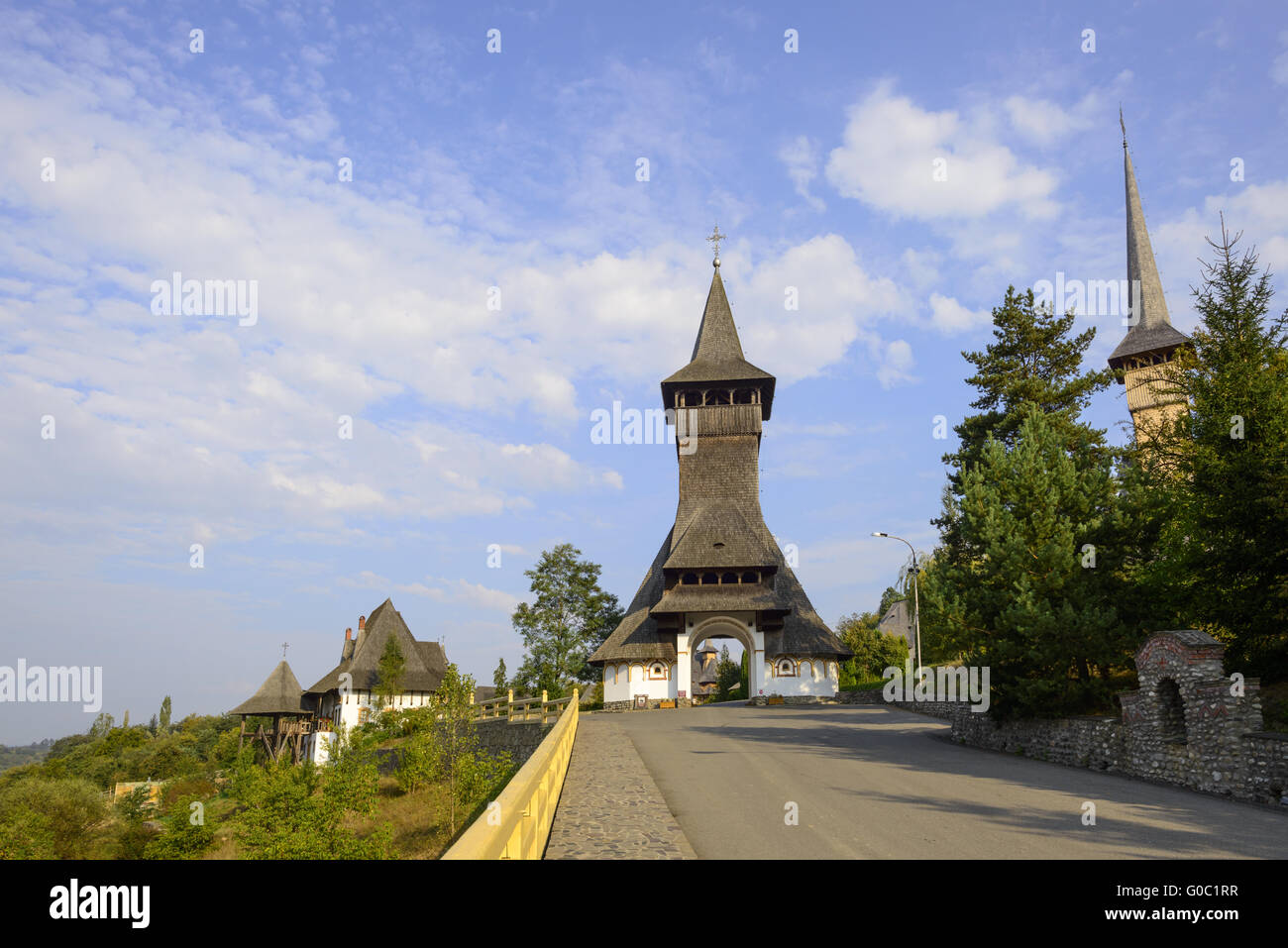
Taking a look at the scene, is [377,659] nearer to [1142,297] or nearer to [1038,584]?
[1038,584]

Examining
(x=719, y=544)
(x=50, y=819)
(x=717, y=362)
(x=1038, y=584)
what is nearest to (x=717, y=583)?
(x=719, y=544)

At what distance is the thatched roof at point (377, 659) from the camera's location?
5311 centimetres

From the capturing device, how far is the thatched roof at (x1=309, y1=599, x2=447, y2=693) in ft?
174

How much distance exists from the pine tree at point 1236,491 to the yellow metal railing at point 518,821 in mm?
12386

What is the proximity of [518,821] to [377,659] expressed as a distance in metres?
52.6

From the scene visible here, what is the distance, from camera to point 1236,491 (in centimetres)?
1355

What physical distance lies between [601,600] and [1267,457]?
152ft

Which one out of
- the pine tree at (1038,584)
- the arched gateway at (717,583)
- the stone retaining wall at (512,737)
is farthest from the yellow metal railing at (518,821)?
the arched gateway at (717,583)

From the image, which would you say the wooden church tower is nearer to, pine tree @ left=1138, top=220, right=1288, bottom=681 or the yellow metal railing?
pine tree @ left=1138, top=220, right=1288, bottom=681
